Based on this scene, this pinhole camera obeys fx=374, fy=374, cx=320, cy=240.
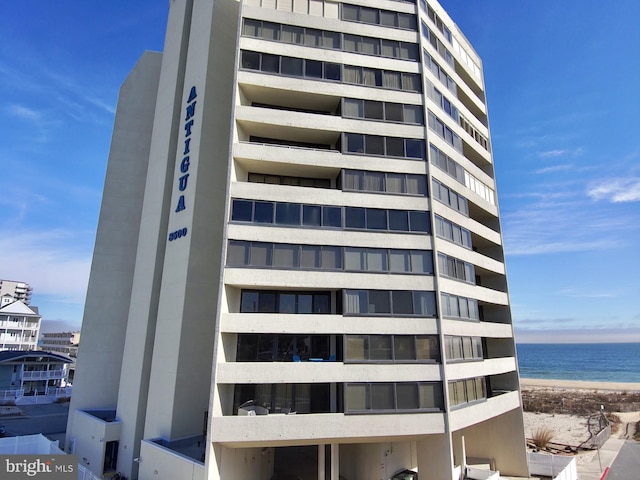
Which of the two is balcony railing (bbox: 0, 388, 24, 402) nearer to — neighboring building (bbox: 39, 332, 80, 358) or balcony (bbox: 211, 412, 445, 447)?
balcony (bbox: 211, 412, 445, 447)

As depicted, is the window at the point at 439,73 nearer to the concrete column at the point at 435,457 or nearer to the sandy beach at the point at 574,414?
the concrete column at the point at 435,457

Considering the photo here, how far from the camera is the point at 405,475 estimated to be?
24.5m

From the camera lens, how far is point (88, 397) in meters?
33.7

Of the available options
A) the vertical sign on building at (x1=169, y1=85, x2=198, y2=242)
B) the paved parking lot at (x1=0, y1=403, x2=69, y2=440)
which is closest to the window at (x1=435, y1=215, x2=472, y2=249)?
the vertical sign on building at (x1=169, y1=85, x2=198, y2=242)

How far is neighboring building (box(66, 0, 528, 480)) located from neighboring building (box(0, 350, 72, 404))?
37.4 m

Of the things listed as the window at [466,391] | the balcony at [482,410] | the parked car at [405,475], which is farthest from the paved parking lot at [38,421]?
the window at [466,391]

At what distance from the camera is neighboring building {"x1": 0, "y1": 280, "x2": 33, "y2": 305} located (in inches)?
5586

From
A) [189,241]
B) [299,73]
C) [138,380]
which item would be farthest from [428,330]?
[138,380]

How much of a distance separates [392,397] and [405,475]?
7148 millimetres

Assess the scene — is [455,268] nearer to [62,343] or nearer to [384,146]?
[384,146]

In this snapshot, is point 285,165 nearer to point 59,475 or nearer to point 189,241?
point 189,241

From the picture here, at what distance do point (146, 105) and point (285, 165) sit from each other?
23.3 m

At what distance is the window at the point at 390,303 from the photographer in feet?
74.2

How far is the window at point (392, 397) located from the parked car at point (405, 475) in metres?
6.02
